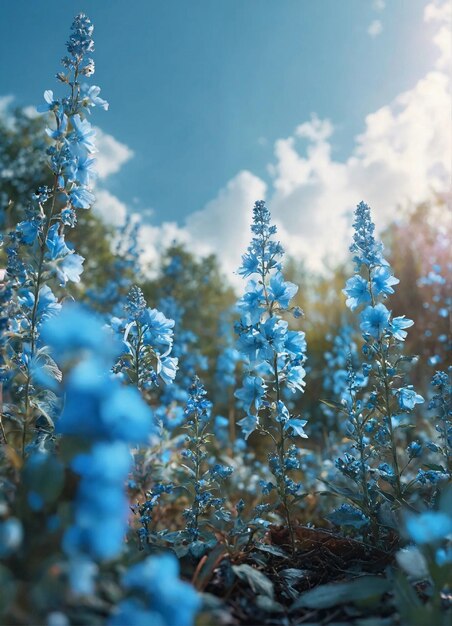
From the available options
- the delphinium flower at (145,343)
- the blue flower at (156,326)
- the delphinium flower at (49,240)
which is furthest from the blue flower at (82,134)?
the blue flower at (156,326)

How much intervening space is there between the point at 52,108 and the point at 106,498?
210 centimetres

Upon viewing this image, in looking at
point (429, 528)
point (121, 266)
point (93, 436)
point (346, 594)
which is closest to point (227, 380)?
point (121, 266)

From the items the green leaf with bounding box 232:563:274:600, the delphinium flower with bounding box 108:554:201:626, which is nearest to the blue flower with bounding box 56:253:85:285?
the green leaf with bounding box 232:563:274:600

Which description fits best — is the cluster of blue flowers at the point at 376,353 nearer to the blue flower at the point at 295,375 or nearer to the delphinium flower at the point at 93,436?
the blue flower at the point at 295,375

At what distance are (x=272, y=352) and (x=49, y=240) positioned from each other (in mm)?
1149

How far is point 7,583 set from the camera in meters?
1.16

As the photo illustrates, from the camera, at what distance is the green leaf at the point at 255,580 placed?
1.86m

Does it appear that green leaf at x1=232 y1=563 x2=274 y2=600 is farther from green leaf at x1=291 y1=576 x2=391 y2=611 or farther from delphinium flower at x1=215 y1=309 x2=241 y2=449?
delphinium flower at x1=215 y1=309 x2=241 y2=449

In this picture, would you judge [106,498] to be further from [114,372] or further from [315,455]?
[315,455]

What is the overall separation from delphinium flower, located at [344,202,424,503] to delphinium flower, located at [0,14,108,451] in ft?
4.62

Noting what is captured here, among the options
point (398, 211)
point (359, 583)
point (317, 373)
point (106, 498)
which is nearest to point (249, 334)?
point (359, 583)

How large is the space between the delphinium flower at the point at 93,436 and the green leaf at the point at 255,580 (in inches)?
35.0

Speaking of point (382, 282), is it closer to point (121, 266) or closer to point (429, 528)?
point (429, 528)

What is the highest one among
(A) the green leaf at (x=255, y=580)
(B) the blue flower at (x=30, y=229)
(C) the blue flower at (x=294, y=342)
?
(B) the blue flower at (x=30, y=229)
